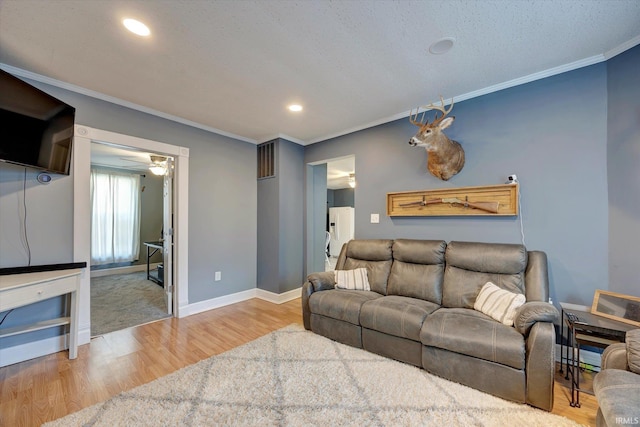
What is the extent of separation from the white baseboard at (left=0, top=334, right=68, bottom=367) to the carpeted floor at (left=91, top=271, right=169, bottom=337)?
37 cm

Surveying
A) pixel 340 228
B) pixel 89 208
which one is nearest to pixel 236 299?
pixel 89 208

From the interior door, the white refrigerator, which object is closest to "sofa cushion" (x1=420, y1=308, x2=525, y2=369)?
the interior door

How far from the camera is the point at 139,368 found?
7.20 ft

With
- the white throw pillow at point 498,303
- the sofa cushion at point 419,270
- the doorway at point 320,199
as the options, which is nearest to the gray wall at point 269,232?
→ the doorway at point 320,199

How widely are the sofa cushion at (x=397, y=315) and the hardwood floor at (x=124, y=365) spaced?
94 cm

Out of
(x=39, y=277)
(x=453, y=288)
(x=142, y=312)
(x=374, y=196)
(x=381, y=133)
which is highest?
(x=381, y=133)

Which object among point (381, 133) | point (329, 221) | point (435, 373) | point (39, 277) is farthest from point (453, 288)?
point (329, 221)

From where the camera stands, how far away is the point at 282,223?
4.03m

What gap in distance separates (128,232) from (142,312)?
316 cm

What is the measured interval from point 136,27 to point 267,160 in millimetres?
2479

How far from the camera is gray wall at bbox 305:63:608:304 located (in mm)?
2172

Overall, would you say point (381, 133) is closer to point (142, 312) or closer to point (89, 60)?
point (89, 60)

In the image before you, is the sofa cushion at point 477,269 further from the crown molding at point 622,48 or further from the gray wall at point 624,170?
the crown molding at point 622,48

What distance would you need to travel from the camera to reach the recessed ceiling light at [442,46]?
1917mm
